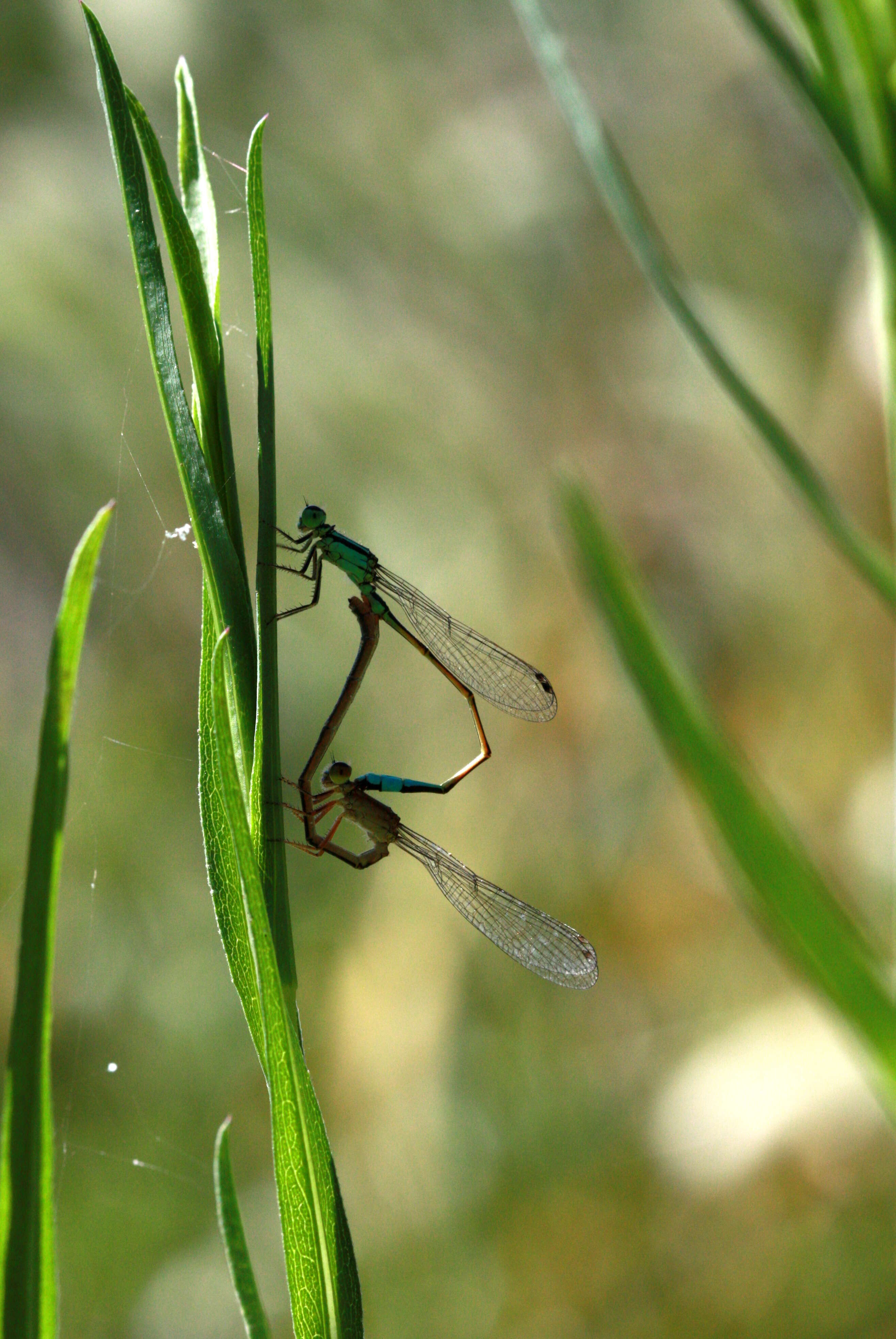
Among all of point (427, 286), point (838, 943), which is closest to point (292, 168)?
point (427, 286)

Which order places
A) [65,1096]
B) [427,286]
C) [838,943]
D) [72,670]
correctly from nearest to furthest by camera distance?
[838,943] → [72,670] → [65,1096] → [427,286]

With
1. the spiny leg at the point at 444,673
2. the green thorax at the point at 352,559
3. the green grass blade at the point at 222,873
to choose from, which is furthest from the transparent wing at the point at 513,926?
the green grass blade at the point at 222,873

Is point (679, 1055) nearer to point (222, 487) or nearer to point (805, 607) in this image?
point (805, 607)

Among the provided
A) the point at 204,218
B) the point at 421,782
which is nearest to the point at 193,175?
the point at 204,218

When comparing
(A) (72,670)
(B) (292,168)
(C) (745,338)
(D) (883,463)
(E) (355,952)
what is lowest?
(A) (72,670)

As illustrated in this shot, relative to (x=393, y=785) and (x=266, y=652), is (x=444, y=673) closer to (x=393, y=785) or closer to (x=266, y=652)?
(x=393, y=785)

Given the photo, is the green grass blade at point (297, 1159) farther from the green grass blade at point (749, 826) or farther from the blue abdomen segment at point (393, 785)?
the blue abdomen segment at point (393, 785)
